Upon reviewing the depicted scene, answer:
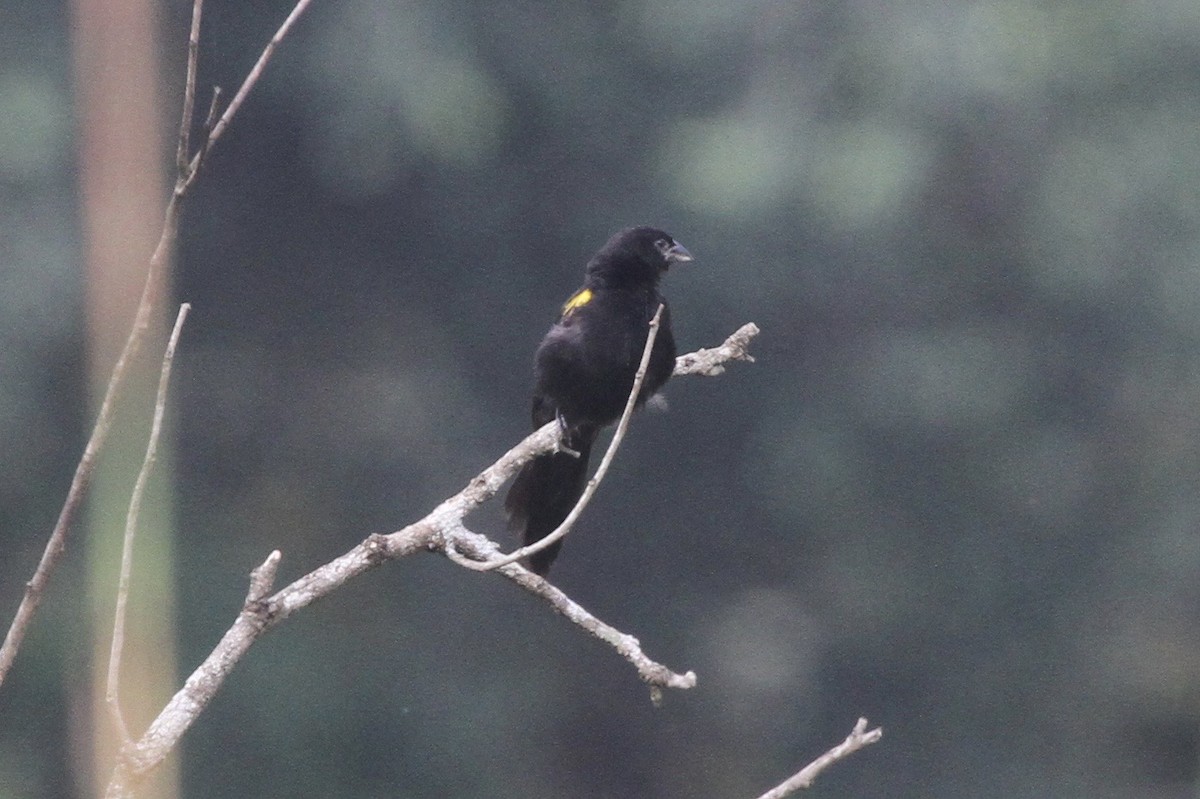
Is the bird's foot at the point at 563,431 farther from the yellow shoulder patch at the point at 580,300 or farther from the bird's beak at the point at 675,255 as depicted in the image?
the bird's beak at the point at 675,255

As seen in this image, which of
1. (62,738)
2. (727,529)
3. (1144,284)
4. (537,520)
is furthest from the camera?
(727,529)

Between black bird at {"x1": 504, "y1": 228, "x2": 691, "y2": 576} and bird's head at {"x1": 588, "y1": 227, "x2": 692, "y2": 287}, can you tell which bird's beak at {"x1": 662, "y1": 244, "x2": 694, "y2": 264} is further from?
black bird at {"x1": 504, "y1": 228, "x2": 691, "y2": 576}

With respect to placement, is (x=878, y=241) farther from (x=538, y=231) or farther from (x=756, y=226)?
(x=538, y=231)

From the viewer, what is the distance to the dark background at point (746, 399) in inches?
424

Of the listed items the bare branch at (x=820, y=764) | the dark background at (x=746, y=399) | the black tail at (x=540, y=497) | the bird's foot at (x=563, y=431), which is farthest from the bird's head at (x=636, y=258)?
the dark background at (x=746, y=399)

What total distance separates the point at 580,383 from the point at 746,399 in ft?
24.1

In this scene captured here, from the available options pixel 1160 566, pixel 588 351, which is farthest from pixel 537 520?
pixel 1160 566

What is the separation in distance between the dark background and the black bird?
5528 millimetres

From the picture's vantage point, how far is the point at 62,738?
420 inches

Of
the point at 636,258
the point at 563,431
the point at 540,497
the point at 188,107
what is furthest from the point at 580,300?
the point at 188,107

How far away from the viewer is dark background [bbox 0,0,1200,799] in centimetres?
1078

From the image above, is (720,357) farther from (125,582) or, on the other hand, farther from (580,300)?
(125,582)

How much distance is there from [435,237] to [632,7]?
7.05 feet

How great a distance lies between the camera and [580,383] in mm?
4469
